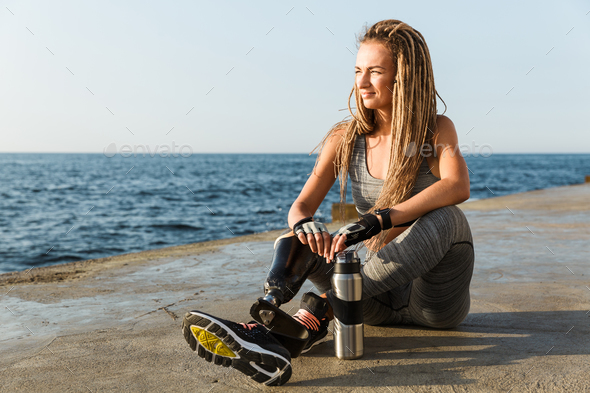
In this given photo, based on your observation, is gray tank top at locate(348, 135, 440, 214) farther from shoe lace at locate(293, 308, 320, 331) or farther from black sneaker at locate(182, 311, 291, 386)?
black sneaker at locate(182, 311, 291, 386)

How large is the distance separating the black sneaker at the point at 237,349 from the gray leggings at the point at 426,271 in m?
0.38

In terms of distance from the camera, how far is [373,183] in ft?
7.22

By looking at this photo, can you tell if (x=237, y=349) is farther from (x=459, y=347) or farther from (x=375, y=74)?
(x=375, y=74)

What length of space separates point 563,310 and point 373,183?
123 centimetres

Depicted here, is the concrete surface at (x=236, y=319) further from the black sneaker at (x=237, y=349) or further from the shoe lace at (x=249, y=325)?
the shoe lace at (x=249, y=325)

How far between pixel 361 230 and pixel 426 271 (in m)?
0.30

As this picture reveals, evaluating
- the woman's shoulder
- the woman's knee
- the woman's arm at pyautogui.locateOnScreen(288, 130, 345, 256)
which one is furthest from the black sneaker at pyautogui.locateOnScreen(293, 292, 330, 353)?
the woman's shoulder

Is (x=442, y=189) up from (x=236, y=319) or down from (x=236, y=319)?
up

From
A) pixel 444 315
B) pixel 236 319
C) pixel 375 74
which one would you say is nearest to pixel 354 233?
pixel 444 315

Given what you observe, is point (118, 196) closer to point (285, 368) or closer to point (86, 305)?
point (86, 305)

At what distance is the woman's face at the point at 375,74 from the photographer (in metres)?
2.10

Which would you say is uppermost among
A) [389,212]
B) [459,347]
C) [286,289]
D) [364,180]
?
[364,180]

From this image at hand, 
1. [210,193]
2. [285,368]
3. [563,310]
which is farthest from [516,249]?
[210,193]

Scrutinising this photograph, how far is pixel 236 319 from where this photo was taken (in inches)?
93.7
